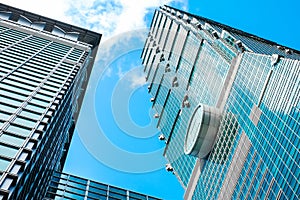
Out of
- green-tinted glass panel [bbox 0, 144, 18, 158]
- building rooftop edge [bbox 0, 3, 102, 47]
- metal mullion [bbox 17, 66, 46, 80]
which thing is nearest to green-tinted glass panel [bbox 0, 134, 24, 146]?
green-tinted glass panel [bbox 0, 144, 18, 158]

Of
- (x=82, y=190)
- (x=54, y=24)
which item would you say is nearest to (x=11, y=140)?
(x=82, y=190)

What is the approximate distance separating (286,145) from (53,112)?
99.3 ft

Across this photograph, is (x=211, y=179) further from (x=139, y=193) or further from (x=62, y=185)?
(x=62, y=185)

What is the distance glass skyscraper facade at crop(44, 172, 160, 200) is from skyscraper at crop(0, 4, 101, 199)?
6.75 feet

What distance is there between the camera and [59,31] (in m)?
112

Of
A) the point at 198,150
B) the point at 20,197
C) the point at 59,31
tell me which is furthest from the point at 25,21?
the point at 20,197

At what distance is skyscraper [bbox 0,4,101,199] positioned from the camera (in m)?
39.7

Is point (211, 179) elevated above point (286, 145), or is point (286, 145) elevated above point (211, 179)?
point (286, 145)

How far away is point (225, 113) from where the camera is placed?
88938mm

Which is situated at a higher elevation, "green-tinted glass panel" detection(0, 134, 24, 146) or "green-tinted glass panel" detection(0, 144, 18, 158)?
"green-tinted glass panel" detection(0, 134, 24, 146)

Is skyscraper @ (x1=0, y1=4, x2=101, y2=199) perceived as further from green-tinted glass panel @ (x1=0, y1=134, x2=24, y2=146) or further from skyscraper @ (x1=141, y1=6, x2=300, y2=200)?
skyscraper @ (x1=141, y1=6, x2=300, y2=200)

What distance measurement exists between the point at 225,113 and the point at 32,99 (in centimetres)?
4495

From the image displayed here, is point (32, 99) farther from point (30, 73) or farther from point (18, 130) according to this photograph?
point (30, 73)

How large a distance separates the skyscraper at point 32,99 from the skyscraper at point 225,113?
26848 millimetres
